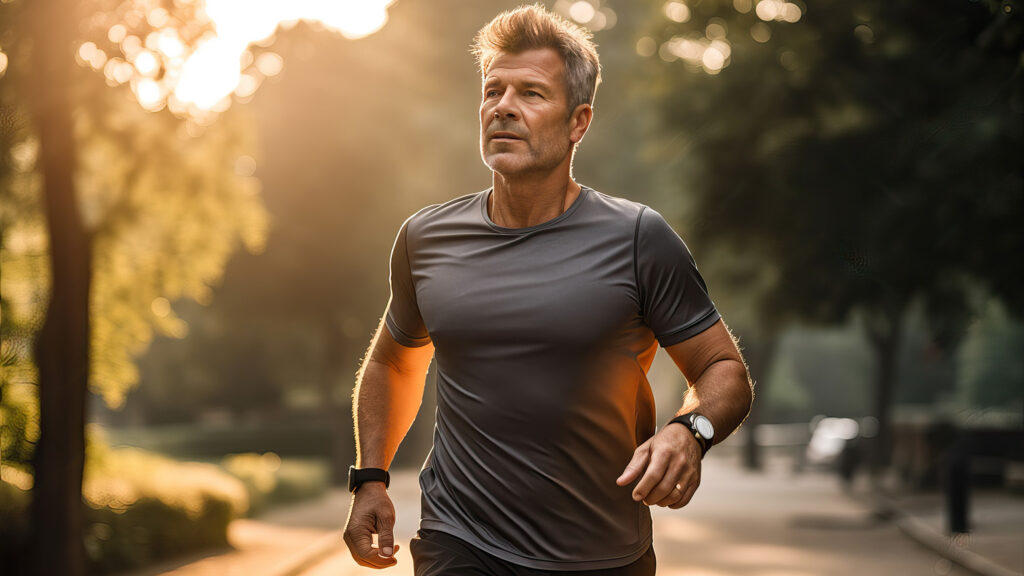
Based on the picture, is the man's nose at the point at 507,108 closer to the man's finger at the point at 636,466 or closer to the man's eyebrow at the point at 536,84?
the man's eyebrow at the point at 536,84

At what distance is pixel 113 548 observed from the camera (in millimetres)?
13375

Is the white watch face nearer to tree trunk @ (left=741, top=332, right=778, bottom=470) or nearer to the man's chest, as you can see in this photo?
the man's chest

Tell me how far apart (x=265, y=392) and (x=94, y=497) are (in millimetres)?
33005

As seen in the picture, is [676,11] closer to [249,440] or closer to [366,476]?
[366,476]

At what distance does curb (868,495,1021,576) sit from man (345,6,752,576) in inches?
432

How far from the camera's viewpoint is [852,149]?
57.6 feet

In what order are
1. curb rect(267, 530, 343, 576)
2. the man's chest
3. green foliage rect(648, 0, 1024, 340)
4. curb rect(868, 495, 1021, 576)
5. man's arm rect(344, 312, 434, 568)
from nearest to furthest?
the man's chest, man's arm rect(344, 312, 434, 568), curb rect(868, 495, 1021, 576), curb rect(267, 530, 343, 576), green foliage rect(648, 0, 1024, 340)

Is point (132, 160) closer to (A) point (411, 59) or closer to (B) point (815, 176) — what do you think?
(B) point (815, 176)

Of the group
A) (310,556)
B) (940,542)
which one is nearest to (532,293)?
(310,556)

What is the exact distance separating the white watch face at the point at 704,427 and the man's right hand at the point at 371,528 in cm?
90

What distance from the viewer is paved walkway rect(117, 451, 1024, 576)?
1470 centimetres

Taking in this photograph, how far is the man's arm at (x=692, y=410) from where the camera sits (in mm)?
3020

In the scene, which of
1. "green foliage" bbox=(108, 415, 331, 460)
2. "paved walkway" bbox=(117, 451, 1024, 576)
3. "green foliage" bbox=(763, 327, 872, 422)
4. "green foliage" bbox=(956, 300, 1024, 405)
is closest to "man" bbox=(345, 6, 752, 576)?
"paved walkway" bbox=(117, 451, 1024, 576)

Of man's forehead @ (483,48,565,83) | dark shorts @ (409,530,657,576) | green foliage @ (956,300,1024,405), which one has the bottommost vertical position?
dark shorts @ (409,530,657,576)
